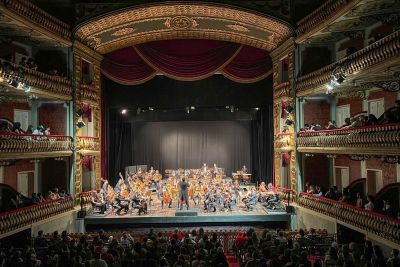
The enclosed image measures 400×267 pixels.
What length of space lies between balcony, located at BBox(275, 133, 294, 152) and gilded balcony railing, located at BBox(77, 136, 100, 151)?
9.54 meters

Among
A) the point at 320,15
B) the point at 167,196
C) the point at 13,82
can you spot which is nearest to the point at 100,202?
the point at 167,196

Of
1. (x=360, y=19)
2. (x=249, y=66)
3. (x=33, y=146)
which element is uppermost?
(x=360, y=19)

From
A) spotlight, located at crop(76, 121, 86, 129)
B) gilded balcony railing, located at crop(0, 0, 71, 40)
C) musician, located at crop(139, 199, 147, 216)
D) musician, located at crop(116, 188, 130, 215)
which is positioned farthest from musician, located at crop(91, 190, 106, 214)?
gilded balcony railing, located at crop(0, 0, 71, 40)

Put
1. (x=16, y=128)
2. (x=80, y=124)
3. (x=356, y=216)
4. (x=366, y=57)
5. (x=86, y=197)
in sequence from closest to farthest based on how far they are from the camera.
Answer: (x=366, y=57), (x=356, y=216), (x=16, y=128), (x=80, y=124), (x=86, y=197)

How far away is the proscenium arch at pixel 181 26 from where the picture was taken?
18.7 meters

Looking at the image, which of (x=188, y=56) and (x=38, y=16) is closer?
(x=38, y=16)

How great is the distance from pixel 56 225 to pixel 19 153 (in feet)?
12.9

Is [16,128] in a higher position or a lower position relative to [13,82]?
lower

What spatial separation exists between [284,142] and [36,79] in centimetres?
1171

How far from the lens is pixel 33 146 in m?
15.6

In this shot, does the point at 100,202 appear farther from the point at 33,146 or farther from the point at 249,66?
the point at 249,66

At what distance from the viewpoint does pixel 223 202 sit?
19.0 m

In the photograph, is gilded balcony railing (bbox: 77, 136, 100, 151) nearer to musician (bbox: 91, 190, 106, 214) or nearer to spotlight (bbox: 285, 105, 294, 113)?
musician (bbox: 91, 190, 106, 214)

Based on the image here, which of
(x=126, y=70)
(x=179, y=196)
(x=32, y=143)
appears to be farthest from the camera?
(x=126, y=70)
